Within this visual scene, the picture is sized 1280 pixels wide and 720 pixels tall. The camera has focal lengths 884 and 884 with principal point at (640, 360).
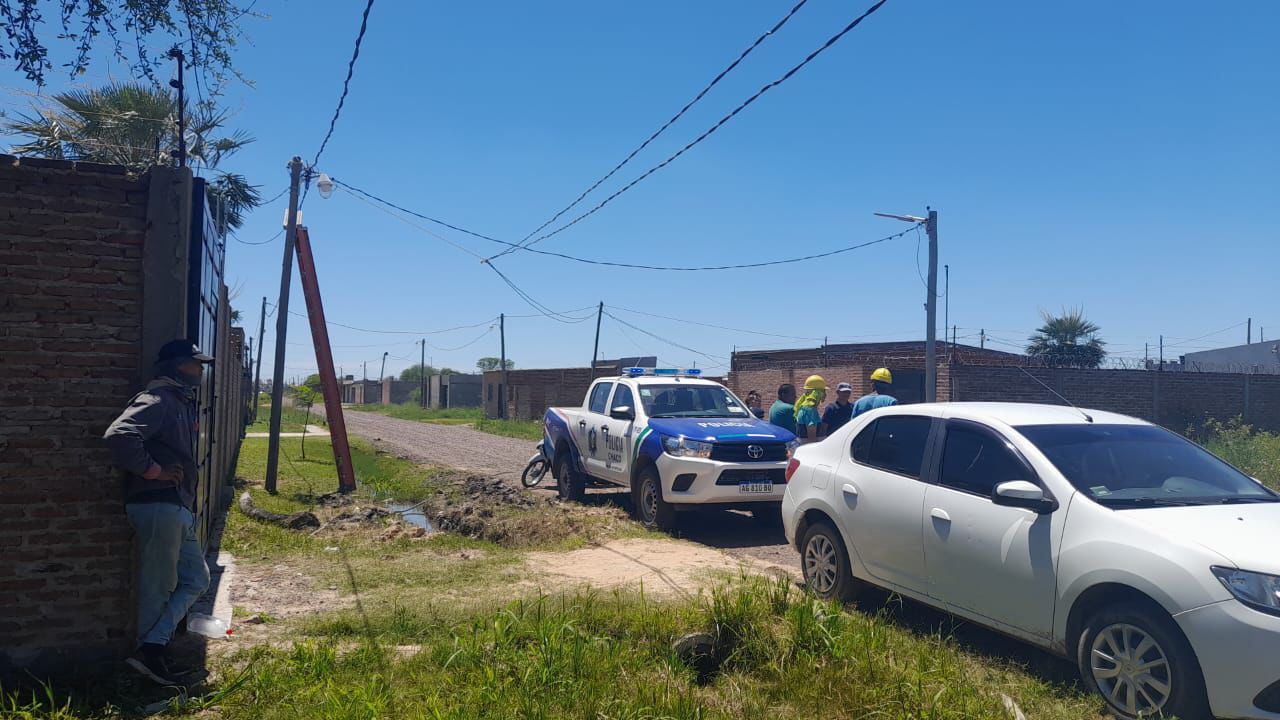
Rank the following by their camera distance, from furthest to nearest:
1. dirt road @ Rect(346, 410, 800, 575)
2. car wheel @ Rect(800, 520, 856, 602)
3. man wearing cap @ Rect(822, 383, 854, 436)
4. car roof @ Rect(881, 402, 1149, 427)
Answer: man wearing cap @ Rect(822, 383, 854, 436), dirt road @ Rect(346, 410, 800, 575), car wheel @ Rect(800, 520, 856, 602), car roof @ Rect(881, 402, 1149, 427)

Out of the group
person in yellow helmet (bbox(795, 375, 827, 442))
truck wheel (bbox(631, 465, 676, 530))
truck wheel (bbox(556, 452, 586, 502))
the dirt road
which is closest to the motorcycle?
the dirt road

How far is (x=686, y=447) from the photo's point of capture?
32.8 ft

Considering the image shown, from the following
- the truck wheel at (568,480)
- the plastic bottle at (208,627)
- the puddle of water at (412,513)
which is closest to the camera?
the plastic bottle at (208,627)

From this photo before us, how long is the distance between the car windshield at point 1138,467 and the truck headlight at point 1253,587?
A: 31.0 inches

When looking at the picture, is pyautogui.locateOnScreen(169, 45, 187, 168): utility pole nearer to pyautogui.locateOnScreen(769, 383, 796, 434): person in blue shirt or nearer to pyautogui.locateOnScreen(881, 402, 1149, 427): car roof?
pyautogui.locateOnScreen(881, 402, 1149, 427): car roof

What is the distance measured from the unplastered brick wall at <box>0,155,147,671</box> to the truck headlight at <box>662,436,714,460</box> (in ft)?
19.6

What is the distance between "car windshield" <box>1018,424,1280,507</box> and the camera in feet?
16.1

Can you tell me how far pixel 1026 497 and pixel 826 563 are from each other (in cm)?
215

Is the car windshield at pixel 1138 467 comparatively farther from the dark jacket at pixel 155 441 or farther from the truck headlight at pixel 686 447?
the dark jacket at pixel 155 441

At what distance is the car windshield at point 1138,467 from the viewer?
492 centimetres

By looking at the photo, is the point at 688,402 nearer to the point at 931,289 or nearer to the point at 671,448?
the point at 671,448

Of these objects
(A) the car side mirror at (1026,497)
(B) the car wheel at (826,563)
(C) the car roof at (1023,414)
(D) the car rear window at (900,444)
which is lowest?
(B) the car wheel at (826,563)

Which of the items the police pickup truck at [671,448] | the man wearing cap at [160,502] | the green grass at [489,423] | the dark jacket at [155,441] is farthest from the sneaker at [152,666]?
the green grass at [489,423]

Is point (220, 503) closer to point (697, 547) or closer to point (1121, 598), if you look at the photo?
point (697, 547)
